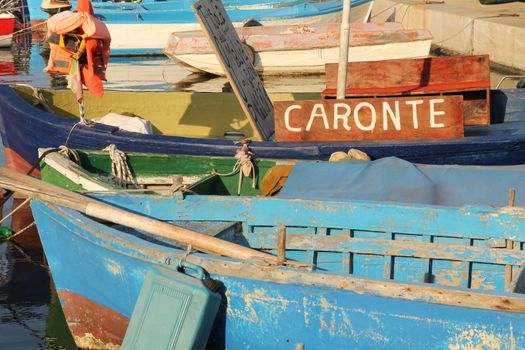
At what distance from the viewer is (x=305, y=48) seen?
21516 mm

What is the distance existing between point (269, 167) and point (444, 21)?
16.4 meters

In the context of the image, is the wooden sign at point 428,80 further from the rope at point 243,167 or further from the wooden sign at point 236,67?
the rope at point 243,167

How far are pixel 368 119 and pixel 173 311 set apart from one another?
4.24 m

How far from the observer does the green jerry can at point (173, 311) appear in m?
5.80

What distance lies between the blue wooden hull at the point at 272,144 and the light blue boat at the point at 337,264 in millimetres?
1464

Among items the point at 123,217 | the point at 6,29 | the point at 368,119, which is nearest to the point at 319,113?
the point at 368,119

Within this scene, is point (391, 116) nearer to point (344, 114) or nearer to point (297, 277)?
point (344, 114)

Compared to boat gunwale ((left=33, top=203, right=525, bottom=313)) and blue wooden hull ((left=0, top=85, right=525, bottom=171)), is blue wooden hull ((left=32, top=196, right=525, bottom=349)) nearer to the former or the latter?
boat gunwale ((left=33, top=203, right=525, bottom=313))

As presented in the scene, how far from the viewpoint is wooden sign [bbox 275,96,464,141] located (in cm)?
948

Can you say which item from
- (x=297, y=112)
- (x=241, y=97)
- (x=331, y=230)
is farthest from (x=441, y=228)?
(x=241, y=97)

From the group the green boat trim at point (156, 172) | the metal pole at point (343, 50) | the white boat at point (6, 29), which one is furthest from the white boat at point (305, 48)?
the green boat trim at point (156, 172)

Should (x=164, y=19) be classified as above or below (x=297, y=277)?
above

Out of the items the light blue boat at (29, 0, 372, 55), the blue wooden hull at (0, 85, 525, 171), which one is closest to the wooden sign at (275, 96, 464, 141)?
the blue wooden hull at (0, 85, 525, 171)

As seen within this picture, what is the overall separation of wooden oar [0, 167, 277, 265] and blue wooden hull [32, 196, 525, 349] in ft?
0.29
